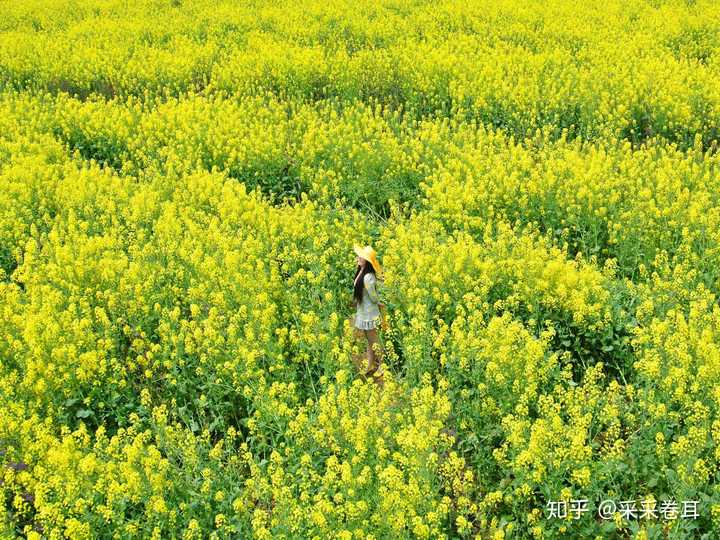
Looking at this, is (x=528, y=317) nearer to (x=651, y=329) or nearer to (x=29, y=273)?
(x=651, y=329)

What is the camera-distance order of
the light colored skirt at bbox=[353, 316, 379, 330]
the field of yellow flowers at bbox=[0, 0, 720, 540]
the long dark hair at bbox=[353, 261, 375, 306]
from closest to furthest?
the field of yellow flowers at bbox=[0, 0, 720, 540], the long dark hair at bbox=[353, 261, 375, 306], the light colored skirt at bbox=[353, 316, 379, 330]

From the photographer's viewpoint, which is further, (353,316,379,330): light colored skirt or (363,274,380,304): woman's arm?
(353,316,379,330): light colored skirt

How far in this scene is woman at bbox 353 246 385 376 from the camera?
5.55 meters

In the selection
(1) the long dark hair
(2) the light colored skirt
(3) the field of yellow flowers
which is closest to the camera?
(3) the field of yellow flowers

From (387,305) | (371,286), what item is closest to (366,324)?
(371,286)

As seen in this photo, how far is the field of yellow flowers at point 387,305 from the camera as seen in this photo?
4.11 m

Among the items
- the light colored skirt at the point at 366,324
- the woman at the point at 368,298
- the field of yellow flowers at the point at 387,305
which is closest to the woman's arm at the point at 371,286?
the woman at the point at 368,298

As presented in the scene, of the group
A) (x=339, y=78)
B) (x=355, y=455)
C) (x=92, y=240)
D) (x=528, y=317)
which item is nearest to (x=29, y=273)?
(x=92, y=240)

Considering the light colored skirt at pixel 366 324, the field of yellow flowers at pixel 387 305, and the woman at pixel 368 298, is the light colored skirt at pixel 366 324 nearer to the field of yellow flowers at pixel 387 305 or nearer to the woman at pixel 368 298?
the woman at pixel 368 298

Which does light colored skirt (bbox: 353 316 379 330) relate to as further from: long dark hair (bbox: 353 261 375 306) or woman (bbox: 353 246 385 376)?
long dark hair (bbox: 353 261 375 306)

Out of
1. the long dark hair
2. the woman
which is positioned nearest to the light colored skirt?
the woman

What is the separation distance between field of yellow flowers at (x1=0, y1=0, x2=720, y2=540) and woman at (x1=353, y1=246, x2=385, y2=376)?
0.88ft

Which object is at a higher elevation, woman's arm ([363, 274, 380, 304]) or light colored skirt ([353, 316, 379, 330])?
woman's arm ([363, 274, 380, 304])

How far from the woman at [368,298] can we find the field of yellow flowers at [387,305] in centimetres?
27
